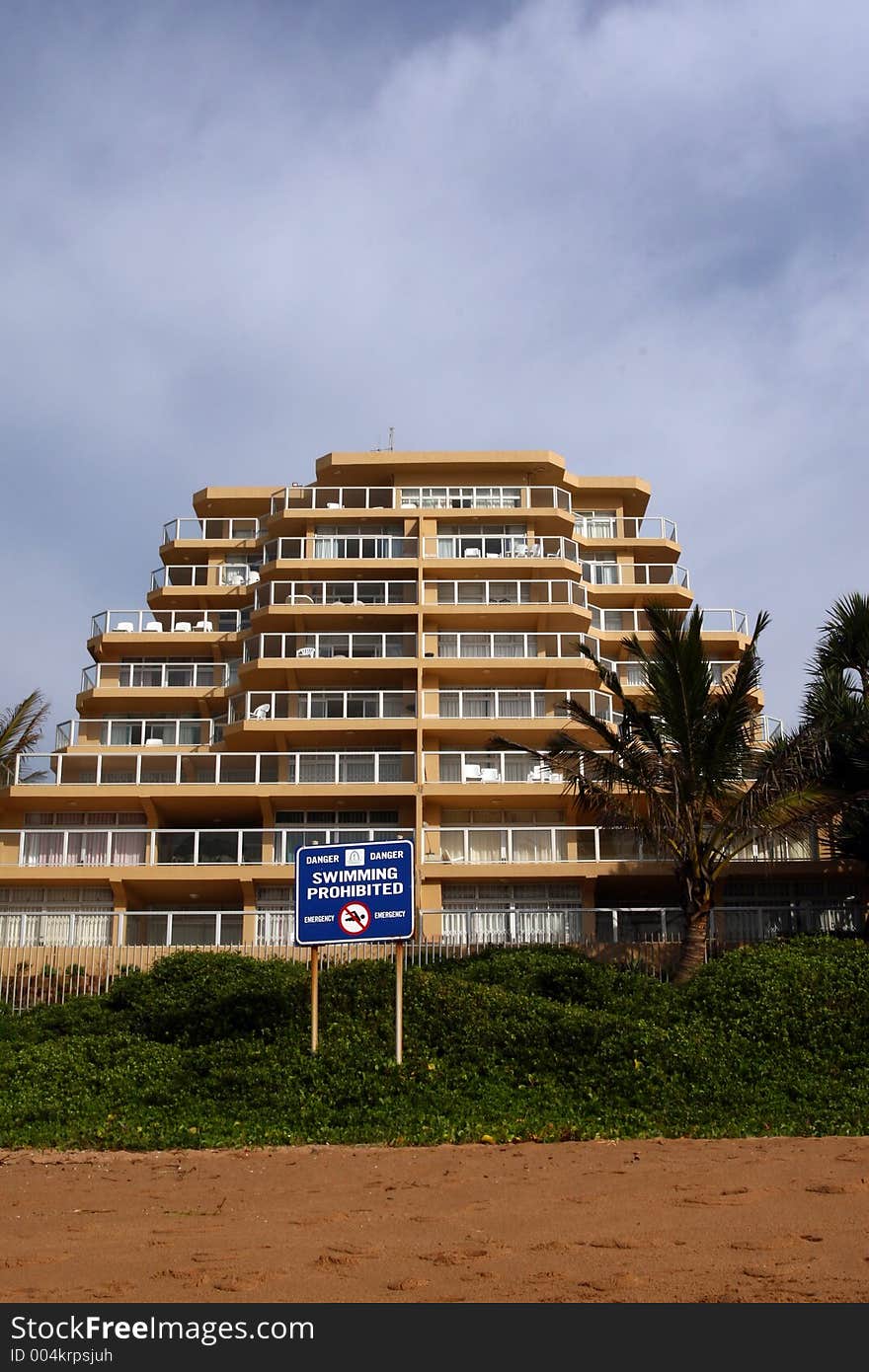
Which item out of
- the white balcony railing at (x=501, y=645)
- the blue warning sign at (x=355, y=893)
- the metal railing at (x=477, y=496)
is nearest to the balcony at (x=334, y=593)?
the white balcony railing at (x=501, y=645)

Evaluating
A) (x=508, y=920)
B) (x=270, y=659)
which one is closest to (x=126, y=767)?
(x=270, y=659)

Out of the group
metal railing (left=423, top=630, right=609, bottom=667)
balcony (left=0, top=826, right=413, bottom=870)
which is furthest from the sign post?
metal railing (left=423, top=630, right=609, bottom=667)

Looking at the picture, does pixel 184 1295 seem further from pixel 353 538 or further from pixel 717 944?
pixel 353 538

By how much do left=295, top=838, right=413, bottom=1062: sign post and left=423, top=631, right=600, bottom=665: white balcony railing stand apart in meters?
21.5

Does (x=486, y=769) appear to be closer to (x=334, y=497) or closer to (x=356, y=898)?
(x=334, y=497)

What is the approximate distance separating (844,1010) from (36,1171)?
12378 millimetres

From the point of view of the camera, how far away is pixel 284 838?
37.2m

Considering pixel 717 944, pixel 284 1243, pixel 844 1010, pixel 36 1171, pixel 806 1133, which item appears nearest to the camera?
pixel 284 1243

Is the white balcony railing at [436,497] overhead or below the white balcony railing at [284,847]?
overhead

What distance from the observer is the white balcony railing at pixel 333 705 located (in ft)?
130

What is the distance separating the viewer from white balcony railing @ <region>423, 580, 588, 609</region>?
41.7 metres

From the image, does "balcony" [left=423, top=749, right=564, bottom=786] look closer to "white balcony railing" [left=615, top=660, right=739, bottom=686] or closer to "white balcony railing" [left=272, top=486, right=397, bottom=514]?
"white balcony railing" [left=615, top=660, right=739, bottom=686]

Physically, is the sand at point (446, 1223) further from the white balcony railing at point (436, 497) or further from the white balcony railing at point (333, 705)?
the white balcony railing at point (436, 497)

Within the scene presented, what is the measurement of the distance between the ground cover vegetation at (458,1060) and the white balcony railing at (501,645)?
56.9 feet
